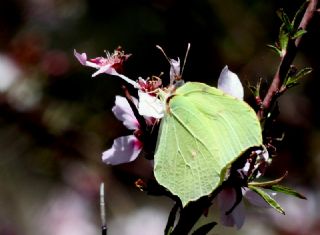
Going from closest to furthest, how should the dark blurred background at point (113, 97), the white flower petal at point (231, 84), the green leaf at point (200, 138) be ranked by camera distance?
the green leaf at point (200, 138), the white flower petal at point (231, 84), the dark blurred background at point (113, 97)

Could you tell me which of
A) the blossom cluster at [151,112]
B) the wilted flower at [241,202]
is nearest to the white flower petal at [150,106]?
the blossom cluster at [151,112]

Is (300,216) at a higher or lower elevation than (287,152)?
lower

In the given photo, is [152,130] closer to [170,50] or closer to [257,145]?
[257,145]

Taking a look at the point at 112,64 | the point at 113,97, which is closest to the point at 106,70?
the point at 112,64

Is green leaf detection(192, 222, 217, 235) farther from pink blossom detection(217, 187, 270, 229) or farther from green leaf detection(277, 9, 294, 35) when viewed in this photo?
green leaf detection(277, 9, 294, 35)

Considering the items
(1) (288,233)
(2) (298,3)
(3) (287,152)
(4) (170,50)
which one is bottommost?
(1) (288,233)

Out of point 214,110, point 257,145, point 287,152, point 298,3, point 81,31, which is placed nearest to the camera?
point 257,145

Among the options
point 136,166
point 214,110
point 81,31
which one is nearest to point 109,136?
point 136,166

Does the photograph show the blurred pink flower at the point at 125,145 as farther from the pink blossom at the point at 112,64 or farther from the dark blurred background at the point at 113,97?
the dark blurred background at the point at 113,97
